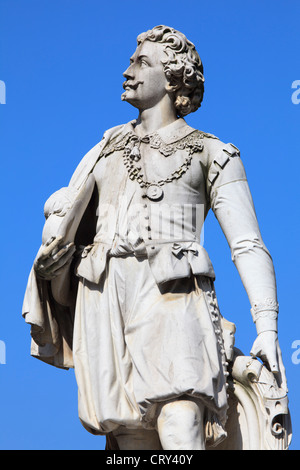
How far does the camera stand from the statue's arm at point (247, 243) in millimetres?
10609

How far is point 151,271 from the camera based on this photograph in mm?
10711

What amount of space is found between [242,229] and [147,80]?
1605mm

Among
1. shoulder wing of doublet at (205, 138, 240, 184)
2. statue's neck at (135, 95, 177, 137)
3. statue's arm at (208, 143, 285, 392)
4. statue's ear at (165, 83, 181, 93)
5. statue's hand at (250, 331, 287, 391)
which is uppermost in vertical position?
statue's ear at (165, 83, 181, 93)

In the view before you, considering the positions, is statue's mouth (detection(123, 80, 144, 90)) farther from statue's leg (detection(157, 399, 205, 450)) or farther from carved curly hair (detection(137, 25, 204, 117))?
statue's leg (detection(157, 399, 205, 450))

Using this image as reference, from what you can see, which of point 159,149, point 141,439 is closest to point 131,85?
point 159,149

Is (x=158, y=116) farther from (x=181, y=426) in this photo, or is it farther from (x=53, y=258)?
(x=181, y=426)

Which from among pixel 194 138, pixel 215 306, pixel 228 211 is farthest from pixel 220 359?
pixel 194 138

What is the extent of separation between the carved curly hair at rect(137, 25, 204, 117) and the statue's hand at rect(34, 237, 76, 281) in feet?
5.46

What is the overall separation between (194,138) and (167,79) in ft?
1.95

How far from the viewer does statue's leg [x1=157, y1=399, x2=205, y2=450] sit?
10117 millimetres

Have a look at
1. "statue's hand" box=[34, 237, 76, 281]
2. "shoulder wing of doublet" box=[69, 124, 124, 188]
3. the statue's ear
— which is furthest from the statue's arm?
A: "statue's hand" box=[34, 237, 76, 281]

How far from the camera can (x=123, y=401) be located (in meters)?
10.5
